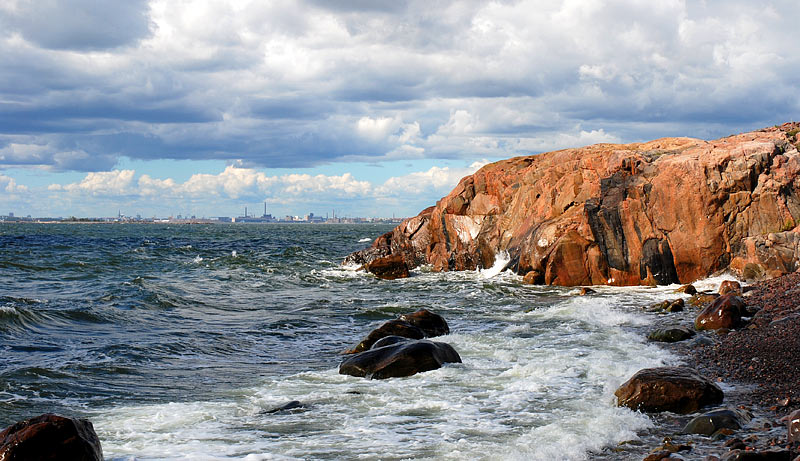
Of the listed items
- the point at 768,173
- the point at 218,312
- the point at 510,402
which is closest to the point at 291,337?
the point at 218,312

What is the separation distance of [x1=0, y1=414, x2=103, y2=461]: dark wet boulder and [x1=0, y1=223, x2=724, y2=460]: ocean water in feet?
2.29

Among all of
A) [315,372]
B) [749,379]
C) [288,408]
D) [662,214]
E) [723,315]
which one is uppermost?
[662,214]

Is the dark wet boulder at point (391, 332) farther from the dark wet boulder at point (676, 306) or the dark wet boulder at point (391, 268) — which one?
the dark wet boulder at point (391, 268)

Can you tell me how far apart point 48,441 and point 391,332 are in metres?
8.62

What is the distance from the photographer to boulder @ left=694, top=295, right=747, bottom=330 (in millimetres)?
14332

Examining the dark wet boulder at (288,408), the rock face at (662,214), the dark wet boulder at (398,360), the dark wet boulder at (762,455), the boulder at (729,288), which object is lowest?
the dark wet boulder at (288,408)

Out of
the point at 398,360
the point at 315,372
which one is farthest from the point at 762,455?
the point at 315,372

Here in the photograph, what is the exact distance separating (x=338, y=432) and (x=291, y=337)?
846 centimetres

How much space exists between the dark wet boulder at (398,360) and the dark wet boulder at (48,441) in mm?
5386

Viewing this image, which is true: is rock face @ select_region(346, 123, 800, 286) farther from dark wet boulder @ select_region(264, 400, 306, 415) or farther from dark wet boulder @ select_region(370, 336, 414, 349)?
dark wet boulder @ select_region(264, 400, 306, 415)

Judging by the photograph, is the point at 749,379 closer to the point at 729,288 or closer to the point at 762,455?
the point at 762,455

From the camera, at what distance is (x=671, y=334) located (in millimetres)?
14125

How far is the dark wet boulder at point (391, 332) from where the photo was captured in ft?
46.9

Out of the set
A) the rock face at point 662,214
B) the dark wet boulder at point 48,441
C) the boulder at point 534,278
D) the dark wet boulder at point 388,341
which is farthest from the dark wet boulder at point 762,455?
the boulder at point 534,278
